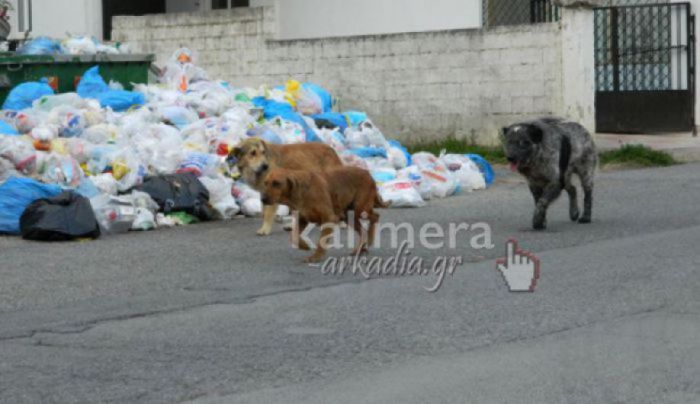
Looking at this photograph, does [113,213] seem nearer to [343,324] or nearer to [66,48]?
[343,324]

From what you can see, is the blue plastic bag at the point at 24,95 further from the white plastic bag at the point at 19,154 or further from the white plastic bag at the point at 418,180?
the white plastic bag at the point at 418,180

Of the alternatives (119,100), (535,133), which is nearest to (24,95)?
(119,100)

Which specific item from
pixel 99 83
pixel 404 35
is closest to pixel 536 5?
pixel 404 35

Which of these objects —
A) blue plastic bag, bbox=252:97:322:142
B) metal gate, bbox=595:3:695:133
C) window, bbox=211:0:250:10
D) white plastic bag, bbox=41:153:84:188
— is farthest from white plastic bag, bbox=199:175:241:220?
window, bbox=211:0:250:10

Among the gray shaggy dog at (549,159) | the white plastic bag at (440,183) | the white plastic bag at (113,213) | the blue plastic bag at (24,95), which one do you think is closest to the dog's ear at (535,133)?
the gray shaggy dog at (549,159)

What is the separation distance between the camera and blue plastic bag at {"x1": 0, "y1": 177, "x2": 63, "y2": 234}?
13.7 m

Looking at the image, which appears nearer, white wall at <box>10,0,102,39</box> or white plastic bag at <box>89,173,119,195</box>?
white plastic bag at <box>89,173,119,195</box>

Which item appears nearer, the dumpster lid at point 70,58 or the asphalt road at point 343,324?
the asphalt road at point 343,324

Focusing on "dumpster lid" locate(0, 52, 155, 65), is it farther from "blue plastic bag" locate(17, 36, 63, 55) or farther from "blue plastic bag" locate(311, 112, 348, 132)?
"blue plastic bag" locate(311, 112, 348, 132)

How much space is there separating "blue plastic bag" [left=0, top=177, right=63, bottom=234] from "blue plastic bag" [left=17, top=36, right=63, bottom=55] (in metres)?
5.36

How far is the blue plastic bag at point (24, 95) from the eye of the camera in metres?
17.5

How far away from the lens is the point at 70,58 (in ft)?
61.6

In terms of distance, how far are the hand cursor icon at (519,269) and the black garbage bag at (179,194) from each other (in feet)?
13.4

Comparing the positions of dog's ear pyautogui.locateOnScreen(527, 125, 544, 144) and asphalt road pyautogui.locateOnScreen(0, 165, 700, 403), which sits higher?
dog's ear pyautogui.locateOnScreen(527, 125, 544, 144)
